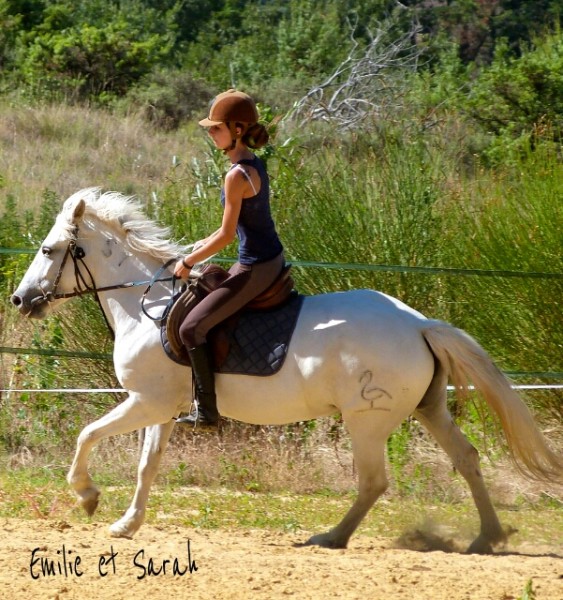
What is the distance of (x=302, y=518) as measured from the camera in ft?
22.9

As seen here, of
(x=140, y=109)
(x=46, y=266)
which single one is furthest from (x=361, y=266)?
(x=140, y=109)

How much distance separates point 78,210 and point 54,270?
0.37 meters

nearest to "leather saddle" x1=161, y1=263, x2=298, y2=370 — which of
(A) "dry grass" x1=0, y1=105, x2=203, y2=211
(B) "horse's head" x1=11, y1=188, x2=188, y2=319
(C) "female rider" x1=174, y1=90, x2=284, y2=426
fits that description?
(C) "female rider" x1=174, y1=90, x2=284, y2=426

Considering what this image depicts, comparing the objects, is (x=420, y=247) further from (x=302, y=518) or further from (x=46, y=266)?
(x=46, y=266)

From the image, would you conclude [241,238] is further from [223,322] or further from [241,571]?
[241,571]

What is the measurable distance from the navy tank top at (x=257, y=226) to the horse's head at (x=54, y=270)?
0.95 meters

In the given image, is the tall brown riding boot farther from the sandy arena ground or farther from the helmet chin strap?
the helmet chin strap

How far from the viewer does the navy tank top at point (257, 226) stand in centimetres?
572

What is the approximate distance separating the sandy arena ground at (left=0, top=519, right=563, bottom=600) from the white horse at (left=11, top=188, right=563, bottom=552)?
1.46 feet

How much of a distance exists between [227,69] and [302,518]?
64.4 feet

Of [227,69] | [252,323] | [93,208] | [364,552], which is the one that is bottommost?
[227,69]

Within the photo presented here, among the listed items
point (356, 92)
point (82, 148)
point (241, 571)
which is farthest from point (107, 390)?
point (82, 148)

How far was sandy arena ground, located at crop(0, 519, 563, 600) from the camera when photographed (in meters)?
4.63

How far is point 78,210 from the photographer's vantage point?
20.2 ft
